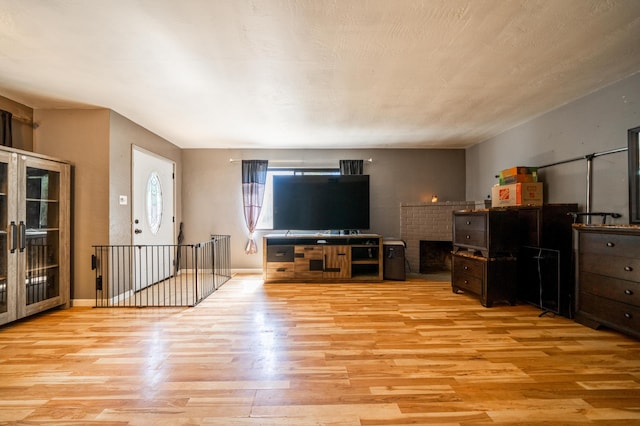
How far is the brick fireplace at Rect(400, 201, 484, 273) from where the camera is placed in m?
4.97

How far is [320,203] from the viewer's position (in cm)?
489

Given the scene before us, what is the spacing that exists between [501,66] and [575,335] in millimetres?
2376

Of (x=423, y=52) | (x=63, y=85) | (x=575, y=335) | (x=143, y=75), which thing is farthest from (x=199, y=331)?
(x=575, y=335)

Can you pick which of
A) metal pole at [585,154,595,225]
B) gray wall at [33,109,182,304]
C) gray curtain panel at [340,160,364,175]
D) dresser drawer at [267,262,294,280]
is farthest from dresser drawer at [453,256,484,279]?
gray wall at [33,109,182,304]

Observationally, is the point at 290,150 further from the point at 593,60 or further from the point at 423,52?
the point at 593,60

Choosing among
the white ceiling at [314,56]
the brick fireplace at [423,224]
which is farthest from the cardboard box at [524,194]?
the brick fireplace at [423,224]

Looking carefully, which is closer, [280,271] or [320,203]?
[280,271]

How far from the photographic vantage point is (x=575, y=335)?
245cm

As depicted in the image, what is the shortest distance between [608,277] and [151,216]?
214 inches

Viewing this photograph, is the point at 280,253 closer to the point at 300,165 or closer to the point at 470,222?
the point at 300,165

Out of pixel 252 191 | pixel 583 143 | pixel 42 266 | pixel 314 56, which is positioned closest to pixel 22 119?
pixel 42 266

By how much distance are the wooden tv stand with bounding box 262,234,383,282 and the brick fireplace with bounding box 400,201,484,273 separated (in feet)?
2.59

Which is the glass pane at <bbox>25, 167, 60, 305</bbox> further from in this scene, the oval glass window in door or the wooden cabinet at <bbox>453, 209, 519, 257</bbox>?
the wooden cabinet at <bbox>453, 209, 519, 257</bbox>

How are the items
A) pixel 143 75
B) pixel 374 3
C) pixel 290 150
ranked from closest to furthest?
pixel 374 3 → pixel 143 75 → pixel 290 150
